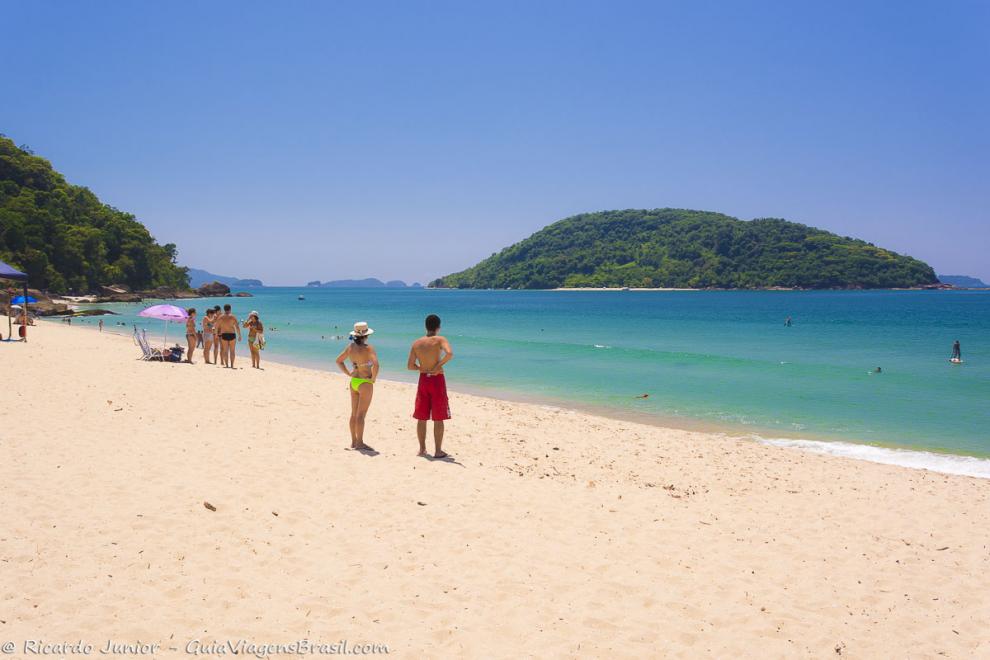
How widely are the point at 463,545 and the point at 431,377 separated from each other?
118 inches

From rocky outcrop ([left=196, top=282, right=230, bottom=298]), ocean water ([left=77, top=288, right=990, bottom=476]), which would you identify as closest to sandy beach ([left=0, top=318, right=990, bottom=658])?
ocean water ([left=77, top=288, right=990, bottom=476])

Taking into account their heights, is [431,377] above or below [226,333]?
below

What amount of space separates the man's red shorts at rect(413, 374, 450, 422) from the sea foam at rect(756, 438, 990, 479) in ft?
24.1

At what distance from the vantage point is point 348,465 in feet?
26.2

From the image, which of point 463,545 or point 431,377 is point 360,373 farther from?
point 463,545

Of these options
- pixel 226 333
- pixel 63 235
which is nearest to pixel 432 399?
pixel 226 333

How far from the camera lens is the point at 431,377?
8.34m

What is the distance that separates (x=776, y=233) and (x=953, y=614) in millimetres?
202898

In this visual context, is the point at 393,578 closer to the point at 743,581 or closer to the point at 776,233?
the point at 743,581

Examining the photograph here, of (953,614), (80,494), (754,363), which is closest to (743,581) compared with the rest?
(953,614)

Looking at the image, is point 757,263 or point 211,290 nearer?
point 211,290

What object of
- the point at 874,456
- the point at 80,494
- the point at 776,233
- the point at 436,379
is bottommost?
the point at 874,456

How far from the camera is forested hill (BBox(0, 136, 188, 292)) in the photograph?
224 feet

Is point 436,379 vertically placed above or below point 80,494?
above
